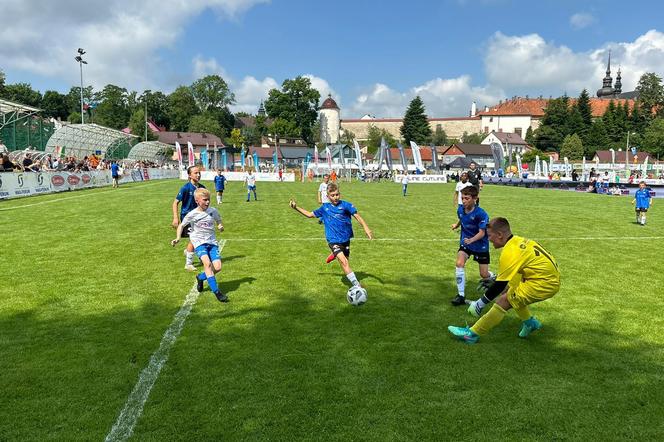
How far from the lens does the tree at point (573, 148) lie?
373 ft

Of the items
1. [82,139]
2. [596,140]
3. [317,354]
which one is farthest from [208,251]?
[596,140]

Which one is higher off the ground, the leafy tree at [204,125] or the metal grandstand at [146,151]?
the leafy tree at [204,125]

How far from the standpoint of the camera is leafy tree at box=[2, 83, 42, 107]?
119 metres

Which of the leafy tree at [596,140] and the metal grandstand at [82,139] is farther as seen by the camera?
the leafy tree at [596,140]

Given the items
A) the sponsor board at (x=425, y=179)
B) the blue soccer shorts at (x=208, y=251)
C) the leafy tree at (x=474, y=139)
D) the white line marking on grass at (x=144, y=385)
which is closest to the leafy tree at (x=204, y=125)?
the leafy tree at (x=474, y=139)

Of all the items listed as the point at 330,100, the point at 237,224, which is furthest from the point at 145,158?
the point at 330,100

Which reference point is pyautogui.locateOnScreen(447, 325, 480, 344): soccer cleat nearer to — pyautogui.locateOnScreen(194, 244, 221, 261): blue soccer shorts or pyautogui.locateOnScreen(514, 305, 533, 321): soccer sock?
pyautogui.locateOnScreen(514, 305, 533, 321): soccer sock

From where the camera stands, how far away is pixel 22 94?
412 feet

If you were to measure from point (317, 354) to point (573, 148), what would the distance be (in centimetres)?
12574

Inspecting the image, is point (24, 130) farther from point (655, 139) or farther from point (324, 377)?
point (655, 139)

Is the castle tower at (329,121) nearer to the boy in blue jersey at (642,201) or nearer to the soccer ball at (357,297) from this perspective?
the boy in blue jersey at (642,201)

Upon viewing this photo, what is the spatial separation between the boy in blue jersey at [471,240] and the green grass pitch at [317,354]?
16.5 inches

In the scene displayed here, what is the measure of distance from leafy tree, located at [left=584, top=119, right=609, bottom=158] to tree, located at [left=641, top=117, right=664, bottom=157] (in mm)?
8784

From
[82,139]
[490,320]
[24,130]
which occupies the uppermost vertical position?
[24,130]
